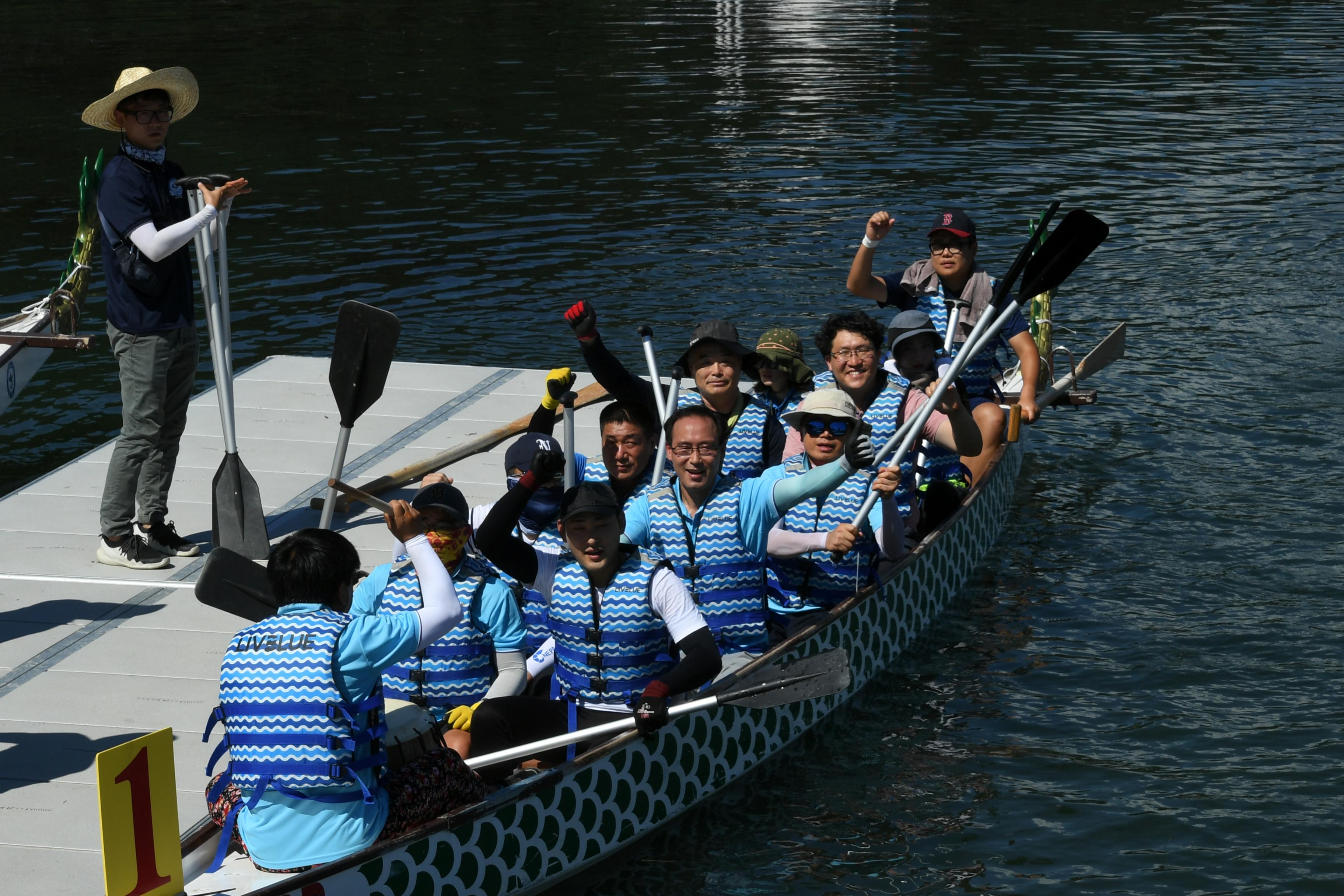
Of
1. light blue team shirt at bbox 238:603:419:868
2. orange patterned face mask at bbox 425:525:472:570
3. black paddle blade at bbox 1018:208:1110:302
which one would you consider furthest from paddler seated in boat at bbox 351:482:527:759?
black paddle blade at bbox 1018:208:1110:302

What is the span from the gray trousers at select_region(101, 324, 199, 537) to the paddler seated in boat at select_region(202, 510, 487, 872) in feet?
11.5

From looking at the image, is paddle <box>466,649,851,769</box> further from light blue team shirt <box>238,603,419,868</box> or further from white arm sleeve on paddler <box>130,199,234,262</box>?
white arm sleeve on paddler <box>130,199,234,262</box>

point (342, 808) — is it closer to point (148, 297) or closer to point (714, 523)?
point (714, 523)

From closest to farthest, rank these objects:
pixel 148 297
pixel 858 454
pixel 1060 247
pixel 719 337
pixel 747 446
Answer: pixel 858 454 < pixel 719 337 < pixel 747 446 < pixel 148 297 < pixel 1060 247

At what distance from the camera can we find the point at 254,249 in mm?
17359

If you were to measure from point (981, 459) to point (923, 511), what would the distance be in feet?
3.05

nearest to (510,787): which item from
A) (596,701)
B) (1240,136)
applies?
(596,701)

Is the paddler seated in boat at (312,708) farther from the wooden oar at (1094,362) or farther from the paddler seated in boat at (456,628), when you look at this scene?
the wooden oar at (1094,362)

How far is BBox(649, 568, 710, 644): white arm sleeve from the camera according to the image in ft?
19.3

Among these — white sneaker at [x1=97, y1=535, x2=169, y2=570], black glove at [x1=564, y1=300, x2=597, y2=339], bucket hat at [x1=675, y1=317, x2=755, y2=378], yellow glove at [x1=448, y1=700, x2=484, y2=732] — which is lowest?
white sneaker at [x1=97, y1=535, x2=169, y2=570]

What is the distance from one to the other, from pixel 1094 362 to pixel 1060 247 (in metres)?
3.38

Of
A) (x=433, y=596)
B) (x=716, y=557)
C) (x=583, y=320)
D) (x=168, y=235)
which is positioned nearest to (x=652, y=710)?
(x=433, y=596)

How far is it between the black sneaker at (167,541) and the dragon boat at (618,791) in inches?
117

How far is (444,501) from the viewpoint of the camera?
5.82 metres
